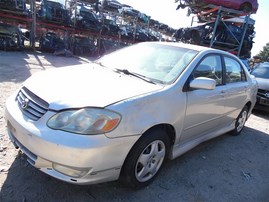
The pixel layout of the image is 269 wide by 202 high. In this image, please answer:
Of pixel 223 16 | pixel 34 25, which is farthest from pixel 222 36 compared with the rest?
pixel 34 25

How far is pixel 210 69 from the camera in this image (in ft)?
11.6

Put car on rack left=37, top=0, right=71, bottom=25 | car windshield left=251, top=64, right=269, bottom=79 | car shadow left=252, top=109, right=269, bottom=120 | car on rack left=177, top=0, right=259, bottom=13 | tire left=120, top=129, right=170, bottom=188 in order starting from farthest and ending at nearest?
car on rack left=37, top=0, right=71, bottom=25 → car on rack left=177, top=0, right=259, bottom=13 → car windshield left=251, top=64, right=269, bottom=79 → car shadow left=252, top=109, right=269, bottom=120 → tire left=120, top=129, right=170, bottom=188

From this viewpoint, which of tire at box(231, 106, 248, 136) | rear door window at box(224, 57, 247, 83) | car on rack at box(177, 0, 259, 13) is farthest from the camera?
car on rack at box(177, 0, 259, 13)

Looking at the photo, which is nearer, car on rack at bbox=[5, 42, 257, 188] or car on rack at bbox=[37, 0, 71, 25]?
car on rack at bbox=[5, 42, 257, 188]

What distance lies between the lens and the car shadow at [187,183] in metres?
2.51

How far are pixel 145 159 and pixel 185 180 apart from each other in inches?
29.6

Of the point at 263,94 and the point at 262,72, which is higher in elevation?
the point at 262,72

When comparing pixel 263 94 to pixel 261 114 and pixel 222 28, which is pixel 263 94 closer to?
pixel 261 114

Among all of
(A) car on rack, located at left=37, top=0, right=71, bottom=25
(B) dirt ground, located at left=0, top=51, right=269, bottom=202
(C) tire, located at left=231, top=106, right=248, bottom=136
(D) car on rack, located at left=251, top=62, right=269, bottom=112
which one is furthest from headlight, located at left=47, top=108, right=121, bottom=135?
(A) car on rack, located at left=37, top=0, right=71, bottom=25

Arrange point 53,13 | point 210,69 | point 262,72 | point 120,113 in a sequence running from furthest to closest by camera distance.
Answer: point 53,13
point 262,72
point 210,69
point 120,113

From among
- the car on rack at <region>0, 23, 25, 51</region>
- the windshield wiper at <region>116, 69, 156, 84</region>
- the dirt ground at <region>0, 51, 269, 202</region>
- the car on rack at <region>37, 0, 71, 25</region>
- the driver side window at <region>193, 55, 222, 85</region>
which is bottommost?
the dirt ground at <region>0, 51, 269, 202</region>

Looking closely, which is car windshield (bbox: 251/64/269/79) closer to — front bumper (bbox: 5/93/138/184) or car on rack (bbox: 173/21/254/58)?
car on rack (bbox: 173/21/254/58)

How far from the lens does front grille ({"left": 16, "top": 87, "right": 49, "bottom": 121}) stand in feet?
7.55

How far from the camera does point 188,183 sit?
305 centimetres
